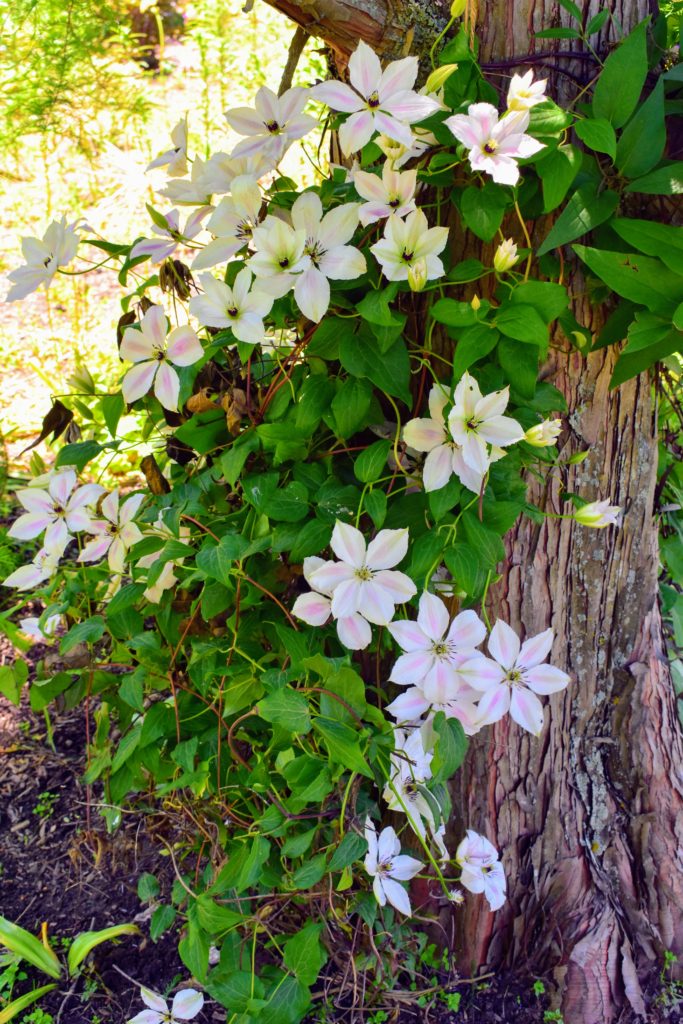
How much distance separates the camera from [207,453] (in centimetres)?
106

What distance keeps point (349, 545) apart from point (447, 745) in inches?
9.7

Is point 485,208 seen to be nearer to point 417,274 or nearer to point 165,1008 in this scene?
point 417,274

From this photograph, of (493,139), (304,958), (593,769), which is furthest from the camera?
(593,769)

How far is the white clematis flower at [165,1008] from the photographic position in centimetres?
106

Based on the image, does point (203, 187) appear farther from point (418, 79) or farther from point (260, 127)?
point (418, 79)

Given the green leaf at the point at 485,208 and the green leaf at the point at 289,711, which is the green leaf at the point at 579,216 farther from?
the green leaf at the point at 289,711

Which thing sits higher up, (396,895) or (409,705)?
(409,705)

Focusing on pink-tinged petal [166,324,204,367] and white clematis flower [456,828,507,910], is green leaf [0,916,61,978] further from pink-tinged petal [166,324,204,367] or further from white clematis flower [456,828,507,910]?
pink-tinged petal [166,324,204,367]

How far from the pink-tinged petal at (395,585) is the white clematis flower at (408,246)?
0.31m

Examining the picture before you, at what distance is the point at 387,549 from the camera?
844 mm

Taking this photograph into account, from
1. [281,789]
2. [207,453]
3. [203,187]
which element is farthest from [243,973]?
[203,187]

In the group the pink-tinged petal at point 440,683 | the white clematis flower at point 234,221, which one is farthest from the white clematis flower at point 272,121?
the pink-tinged petal at point 440,683

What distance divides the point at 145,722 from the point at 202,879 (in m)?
0.30

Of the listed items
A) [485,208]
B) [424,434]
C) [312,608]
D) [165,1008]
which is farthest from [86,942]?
[485,208]
